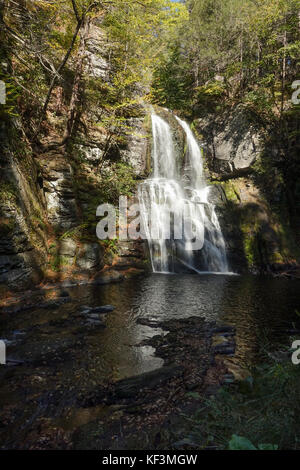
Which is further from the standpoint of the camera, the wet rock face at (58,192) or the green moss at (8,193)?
the wet rock face at (58,192)

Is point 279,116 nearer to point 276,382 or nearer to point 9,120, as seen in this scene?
point 9,120

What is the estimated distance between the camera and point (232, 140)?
730 inches

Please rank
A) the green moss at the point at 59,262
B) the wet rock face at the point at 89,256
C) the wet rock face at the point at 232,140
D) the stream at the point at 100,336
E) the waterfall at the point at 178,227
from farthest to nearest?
the wet rock face at the point at 232,140
the waterfall at the point at 178,227
the wet rock face at the point at 89,256
the green moss at the point at 59,262
the stream at the point at 100,336

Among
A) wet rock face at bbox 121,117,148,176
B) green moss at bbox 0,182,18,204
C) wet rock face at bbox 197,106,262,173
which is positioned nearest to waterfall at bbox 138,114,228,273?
wet rock face at bbox 121,117,148,176

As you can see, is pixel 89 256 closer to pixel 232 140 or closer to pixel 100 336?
pixel 100 336

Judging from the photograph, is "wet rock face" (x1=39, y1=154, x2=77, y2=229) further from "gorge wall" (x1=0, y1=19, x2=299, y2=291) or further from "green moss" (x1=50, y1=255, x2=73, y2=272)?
"green moss" (x1=50, y1=255, x2=73, y2=272)

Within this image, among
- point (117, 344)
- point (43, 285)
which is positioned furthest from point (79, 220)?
point (117, 344)

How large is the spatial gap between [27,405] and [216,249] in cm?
1296

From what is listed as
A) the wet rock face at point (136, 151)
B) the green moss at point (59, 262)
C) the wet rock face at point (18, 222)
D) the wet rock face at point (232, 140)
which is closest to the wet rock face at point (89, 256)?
the green moss at point (59, 262)

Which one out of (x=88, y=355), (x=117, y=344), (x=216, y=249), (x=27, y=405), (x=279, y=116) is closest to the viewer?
(x=27, y=405)

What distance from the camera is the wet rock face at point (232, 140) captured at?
17.7 meters

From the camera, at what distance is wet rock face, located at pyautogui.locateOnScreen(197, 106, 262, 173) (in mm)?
17688

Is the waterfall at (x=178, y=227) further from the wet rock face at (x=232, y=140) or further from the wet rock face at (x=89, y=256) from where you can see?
the wet rock face at (x=89, y=256)
